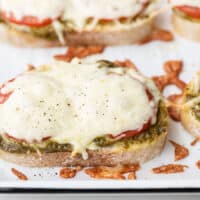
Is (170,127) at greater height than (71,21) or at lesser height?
lesser

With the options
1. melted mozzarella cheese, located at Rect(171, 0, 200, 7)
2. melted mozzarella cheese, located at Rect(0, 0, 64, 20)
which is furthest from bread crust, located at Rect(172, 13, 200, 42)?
Result: melted mozzarella cheese, located at Rect(0, 0, 64, 20)

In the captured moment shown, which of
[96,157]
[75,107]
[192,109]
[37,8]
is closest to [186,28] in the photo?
[192,109]

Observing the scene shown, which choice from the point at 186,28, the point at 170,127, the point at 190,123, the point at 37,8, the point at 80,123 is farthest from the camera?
the point at 186,28

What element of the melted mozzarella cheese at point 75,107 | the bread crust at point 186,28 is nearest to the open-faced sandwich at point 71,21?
the bread crust at point 186,28

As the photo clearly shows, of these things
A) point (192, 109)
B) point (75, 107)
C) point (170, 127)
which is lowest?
point (170, 127)

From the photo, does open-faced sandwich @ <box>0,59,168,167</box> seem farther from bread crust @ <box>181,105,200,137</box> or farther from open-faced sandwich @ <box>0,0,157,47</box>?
open-faced sandwich @ <box>0,0,157,47</box>

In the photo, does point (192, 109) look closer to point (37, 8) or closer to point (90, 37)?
point (90, 37)
